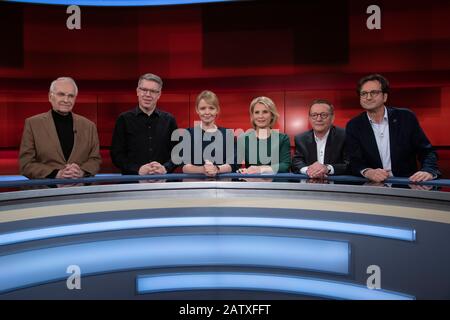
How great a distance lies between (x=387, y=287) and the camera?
1419mm

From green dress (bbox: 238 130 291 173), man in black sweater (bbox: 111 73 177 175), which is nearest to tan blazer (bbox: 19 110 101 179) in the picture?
man in black sweater (bbox: 111 73 177 175)

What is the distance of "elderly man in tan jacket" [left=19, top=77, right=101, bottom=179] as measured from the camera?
6.62 feet

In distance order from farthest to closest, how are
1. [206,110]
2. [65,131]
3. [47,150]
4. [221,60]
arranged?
[221,60], [206,110], [65,131], [47,150]

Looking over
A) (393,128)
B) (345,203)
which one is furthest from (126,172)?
(393,128)

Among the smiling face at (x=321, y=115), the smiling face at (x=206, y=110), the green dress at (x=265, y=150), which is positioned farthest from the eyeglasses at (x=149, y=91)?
the smiling face at (x=321, y=115)

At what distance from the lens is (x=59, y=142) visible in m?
2.16

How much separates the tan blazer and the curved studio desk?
1.78ft

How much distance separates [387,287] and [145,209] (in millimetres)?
1009

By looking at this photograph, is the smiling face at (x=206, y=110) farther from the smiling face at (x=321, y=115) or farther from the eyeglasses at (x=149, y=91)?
the smiling face at (x=321, y=115)

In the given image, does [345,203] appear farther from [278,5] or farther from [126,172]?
[278,5]

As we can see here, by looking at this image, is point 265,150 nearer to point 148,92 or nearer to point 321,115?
point 321,115

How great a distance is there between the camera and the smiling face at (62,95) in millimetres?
2100

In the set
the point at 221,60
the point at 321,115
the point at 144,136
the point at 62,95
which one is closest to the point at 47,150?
the point at 62,95

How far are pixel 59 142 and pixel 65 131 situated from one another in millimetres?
107
